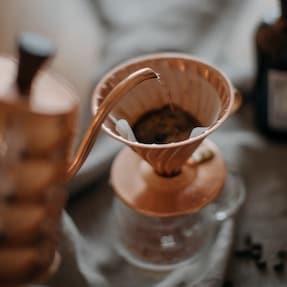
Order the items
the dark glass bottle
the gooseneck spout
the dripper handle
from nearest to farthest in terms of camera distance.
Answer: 1. the dripper handle
2. the gooseneck spout
3. the dark glass bottle

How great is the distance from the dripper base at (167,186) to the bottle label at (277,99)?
0.13 meters

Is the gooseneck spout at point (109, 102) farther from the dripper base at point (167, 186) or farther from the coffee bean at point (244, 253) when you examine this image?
the coffee bean at point (244, 253)

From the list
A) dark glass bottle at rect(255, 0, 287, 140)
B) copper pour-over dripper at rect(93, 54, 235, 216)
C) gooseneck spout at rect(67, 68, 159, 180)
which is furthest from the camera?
dark glass bottle at rect(255, 0, 287, 140)

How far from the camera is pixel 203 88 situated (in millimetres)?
638

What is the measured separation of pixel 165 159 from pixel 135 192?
0.06m

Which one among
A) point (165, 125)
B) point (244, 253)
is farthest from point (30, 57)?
point (244, 253)

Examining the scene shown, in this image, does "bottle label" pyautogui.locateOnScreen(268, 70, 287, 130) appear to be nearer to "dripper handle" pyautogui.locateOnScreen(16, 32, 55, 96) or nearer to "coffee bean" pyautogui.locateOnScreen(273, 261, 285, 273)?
"coffee bean" pyautogui.locateOnScreen(273, 261, 285, 273)

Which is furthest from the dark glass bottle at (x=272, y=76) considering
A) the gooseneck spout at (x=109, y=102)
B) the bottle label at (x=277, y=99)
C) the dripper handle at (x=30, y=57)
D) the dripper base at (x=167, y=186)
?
the dripper handle at (x=30, y=57)

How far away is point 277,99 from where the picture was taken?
77 cm

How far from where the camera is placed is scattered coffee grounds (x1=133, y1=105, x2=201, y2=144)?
634 mm

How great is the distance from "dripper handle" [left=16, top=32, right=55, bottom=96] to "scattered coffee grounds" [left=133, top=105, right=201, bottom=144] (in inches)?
8.5

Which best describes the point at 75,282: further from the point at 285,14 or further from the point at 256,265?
the point at 285,14

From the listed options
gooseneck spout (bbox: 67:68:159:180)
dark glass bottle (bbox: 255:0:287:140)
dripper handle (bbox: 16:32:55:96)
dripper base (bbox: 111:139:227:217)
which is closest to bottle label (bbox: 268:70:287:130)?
dark glass bottle (bbox: 255:0:287:140)

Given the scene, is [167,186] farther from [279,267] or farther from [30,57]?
[30,57]
